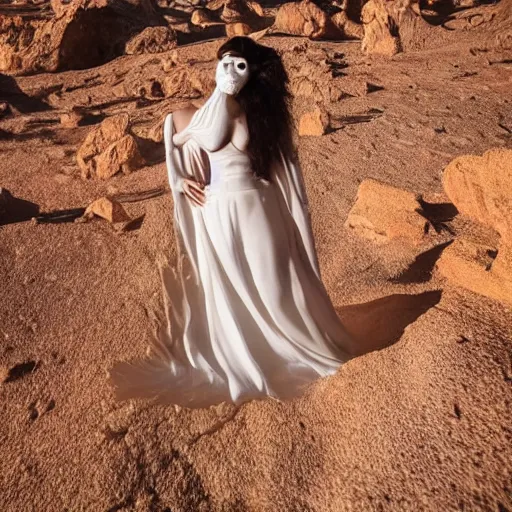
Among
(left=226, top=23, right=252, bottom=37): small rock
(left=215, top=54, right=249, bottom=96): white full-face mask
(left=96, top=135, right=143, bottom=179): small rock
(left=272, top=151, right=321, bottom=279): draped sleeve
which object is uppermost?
(left=226, top=23, right=252, bottom=37): small rock

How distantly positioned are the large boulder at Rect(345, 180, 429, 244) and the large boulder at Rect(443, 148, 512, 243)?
0.34 metres

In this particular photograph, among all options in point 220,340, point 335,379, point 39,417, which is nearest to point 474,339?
point 335,379

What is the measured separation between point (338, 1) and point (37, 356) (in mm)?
11418

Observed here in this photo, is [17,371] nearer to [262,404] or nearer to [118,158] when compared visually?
[262,404]

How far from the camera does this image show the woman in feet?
5.96

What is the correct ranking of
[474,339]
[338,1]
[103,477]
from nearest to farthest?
[103,477]
[474,339]
[338,1]

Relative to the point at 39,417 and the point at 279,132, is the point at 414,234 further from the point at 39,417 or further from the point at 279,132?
the point at 39,417

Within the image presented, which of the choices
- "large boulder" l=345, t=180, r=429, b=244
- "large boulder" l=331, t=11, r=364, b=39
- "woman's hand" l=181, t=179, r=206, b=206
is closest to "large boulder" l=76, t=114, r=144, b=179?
"large boulder" l=345, t=180, r=429, b=244

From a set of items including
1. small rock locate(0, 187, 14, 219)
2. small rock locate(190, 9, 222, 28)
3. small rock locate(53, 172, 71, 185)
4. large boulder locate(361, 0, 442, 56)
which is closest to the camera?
small rock locate(0, 187, 14, 219)

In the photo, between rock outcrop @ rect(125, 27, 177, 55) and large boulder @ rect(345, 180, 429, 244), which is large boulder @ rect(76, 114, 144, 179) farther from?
rock outcrop @ rect(125, 27, 177, 55)

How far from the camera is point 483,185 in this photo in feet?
9.77

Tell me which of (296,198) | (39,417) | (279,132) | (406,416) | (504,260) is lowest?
(39,417)

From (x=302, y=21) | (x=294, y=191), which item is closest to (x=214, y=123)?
A: (x=294, y=191)

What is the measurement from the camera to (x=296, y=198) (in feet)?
6.42
